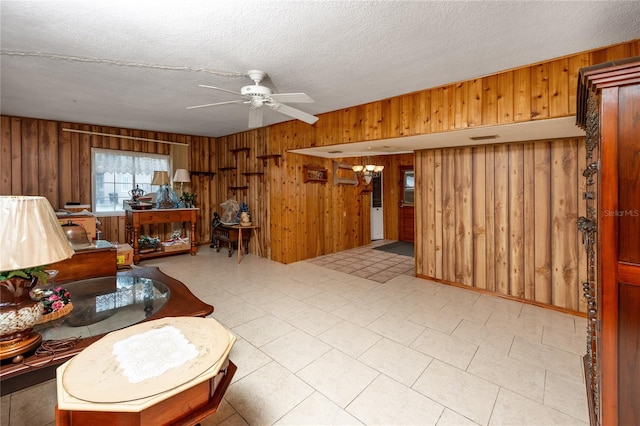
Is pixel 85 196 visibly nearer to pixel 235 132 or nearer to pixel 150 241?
pixel 150 241

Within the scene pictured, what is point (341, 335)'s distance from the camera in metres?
2.64

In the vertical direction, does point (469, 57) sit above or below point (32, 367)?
above

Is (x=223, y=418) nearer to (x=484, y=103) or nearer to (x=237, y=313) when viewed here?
(x=237, y=313)

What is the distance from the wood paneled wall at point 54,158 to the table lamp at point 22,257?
504 cm

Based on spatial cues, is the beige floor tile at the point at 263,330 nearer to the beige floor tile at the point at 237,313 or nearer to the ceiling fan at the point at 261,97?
the beige floor tile at the point at 237,313

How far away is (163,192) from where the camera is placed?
5.73 meters

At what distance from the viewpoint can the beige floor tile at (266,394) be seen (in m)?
1.71

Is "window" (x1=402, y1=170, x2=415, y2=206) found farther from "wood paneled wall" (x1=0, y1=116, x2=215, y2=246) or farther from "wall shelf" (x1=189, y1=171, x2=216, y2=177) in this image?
"wood paneled wall" (x1=0, y1=116, x2=215, y2=246)

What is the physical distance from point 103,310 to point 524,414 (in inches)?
107

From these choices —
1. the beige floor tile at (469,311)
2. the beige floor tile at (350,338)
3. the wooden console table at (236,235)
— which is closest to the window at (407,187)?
the wooden console table at (236,235)

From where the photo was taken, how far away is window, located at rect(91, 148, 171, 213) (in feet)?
17.8

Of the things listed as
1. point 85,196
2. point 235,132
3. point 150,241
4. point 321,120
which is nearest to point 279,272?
point 321,120

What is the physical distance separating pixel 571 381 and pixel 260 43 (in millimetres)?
3369

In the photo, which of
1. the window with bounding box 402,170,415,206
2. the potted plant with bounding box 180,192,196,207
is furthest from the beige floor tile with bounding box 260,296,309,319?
the window with bounding box 402,170,415,206
